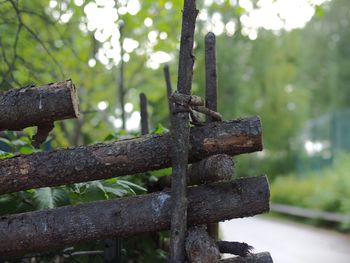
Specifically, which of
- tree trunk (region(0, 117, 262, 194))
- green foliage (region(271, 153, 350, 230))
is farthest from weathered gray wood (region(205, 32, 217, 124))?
green foliage (region(271, 153, 350, 230))

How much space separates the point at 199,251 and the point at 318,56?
35731 millimetres

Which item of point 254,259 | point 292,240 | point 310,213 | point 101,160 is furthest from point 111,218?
point 310,213

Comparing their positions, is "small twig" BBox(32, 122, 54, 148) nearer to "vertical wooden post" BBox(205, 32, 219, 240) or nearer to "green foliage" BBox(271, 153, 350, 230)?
"vertical wooden post" BBox(205, 32, 219, 240)

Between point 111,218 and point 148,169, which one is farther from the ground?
point 148,169

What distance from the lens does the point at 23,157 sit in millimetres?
2832

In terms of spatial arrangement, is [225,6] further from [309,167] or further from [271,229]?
[309,167]

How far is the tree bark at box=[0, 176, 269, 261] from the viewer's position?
279 centimetres

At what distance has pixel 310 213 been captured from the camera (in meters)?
15.9

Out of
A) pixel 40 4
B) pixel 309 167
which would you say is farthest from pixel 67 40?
pixel 309 167

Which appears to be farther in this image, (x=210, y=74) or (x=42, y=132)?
(x=210, y=74)

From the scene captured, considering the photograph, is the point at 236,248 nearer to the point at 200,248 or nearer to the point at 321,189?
the point at 200,248

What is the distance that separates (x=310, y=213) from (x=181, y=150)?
1379cm

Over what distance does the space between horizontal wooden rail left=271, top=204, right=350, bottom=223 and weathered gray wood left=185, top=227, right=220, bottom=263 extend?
11280 millimetres

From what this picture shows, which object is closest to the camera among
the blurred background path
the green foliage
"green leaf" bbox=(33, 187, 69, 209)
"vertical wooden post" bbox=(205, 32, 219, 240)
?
"vertical wooden post" bbox=(205, 32, 219, 240)
